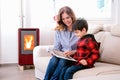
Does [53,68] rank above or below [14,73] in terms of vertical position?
above

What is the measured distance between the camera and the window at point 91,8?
17.5 feet

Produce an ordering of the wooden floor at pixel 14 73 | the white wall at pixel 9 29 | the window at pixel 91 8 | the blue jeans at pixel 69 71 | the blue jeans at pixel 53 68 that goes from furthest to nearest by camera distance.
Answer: the window at pixel 91 8 → the white wall at pixel 9 29 → the wooden floor at pixel 14 73 → the blue jeans at pixel 53 68 → the blue jeans at pixel 69 71

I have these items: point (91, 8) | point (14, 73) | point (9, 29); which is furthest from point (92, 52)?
point (91, 8)

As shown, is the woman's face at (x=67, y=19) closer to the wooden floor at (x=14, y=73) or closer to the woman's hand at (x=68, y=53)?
the woman's hand at (x=68, y=53)

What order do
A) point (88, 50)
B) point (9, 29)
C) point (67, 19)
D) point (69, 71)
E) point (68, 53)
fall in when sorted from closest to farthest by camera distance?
point (69, 71) < point (88, 50) < point (68, 53) < point (67, 19) < point (9, 29)

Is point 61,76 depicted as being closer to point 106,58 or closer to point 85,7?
point 106,58

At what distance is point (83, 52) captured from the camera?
2807 mm

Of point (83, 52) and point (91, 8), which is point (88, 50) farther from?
point (91, 8)

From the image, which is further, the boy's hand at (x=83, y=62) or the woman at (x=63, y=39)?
the woman at (x=63, y=39)

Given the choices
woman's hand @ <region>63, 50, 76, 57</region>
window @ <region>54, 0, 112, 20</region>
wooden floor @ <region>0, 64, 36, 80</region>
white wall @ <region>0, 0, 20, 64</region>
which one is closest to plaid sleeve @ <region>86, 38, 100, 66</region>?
woman's hand @ <region>63, 50, 76, 57</region>

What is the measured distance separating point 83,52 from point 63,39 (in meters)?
0.53

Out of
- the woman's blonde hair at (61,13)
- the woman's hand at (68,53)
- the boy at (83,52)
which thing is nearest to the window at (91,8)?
the woman's blonde hair at (61,13)

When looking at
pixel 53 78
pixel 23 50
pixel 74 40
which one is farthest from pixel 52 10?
pixel 53 78

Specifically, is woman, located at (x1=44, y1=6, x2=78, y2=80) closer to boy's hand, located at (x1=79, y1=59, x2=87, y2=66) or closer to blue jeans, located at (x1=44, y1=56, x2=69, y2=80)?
blue jeans, located at (x1=44, y1=56, x2=69, y2=80)
